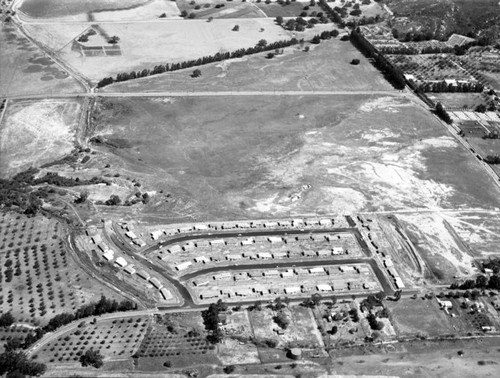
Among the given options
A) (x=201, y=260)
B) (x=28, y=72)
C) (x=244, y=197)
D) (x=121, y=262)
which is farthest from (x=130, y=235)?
(x=28, y=72)

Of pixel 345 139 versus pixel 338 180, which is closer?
pixel 338 180

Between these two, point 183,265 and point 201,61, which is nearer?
point 183,265

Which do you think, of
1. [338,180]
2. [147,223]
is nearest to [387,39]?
[338,180]

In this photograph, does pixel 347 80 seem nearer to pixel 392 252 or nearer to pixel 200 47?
pixel 200 47

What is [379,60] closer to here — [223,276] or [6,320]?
[223,276]

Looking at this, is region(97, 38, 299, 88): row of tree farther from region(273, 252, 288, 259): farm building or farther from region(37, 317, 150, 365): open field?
region(37, 317, 150, 365): open field

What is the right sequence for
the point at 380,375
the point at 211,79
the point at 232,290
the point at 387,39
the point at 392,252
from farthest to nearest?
the point at 387,39, the point at 211,79, the point at 392,252, the point at 232,290, the point at 380,375

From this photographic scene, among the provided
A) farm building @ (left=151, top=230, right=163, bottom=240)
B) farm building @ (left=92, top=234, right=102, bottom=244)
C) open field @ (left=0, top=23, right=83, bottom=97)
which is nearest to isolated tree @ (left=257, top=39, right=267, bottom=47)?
open field @ (left=0, top=23, right=83, bottom=97)
